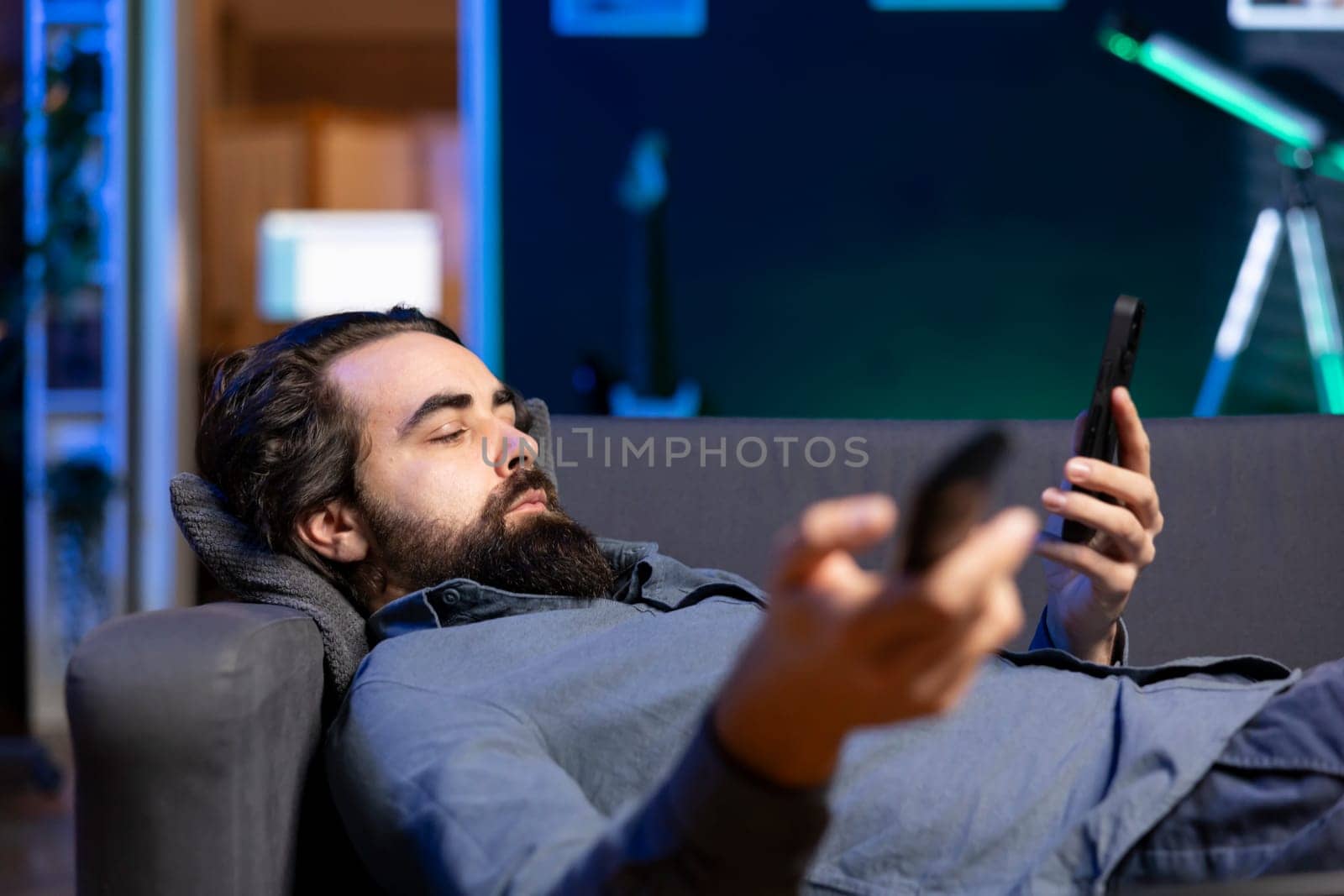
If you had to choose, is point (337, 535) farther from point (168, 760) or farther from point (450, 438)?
point (168, 760)

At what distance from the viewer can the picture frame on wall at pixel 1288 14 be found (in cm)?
316

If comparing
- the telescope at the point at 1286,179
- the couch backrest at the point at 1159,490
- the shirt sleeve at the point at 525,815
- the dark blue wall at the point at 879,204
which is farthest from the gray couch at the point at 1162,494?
the telescope at the point at 1286,179

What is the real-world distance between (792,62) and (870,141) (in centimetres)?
29

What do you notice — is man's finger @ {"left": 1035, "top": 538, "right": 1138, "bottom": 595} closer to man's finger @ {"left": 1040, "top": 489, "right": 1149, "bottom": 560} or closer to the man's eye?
man's finger @ {"left": 1040, "top": 489, "right": 1149, "bottom": 560}

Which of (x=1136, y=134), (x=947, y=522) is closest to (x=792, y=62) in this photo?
(x=1136, y=134)

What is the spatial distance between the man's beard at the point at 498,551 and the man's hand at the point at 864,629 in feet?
2.55

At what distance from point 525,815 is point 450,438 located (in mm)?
701

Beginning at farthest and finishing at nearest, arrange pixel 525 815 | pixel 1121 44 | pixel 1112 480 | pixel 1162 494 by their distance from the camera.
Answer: pixel 1121 44 → pixel 1162 494 → pixel 1112 480 → pixel 525 815

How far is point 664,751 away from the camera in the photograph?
102cm

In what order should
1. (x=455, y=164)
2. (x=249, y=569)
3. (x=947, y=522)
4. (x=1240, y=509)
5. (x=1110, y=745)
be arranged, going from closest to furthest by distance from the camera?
(x=947, y=522), (x=1110, y=745), (x=249, y=569), (x=1240, y=509), (x=455, y=164)

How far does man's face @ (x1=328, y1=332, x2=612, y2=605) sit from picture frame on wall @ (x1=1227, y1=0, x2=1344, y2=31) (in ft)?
8.62

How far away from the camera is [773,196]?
321 cm

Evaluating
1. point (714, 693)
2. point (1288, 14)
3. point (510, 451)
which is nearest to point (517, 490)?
point (510, 451)

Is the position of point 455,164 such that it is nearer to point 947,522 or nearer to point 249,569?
point 249,569
